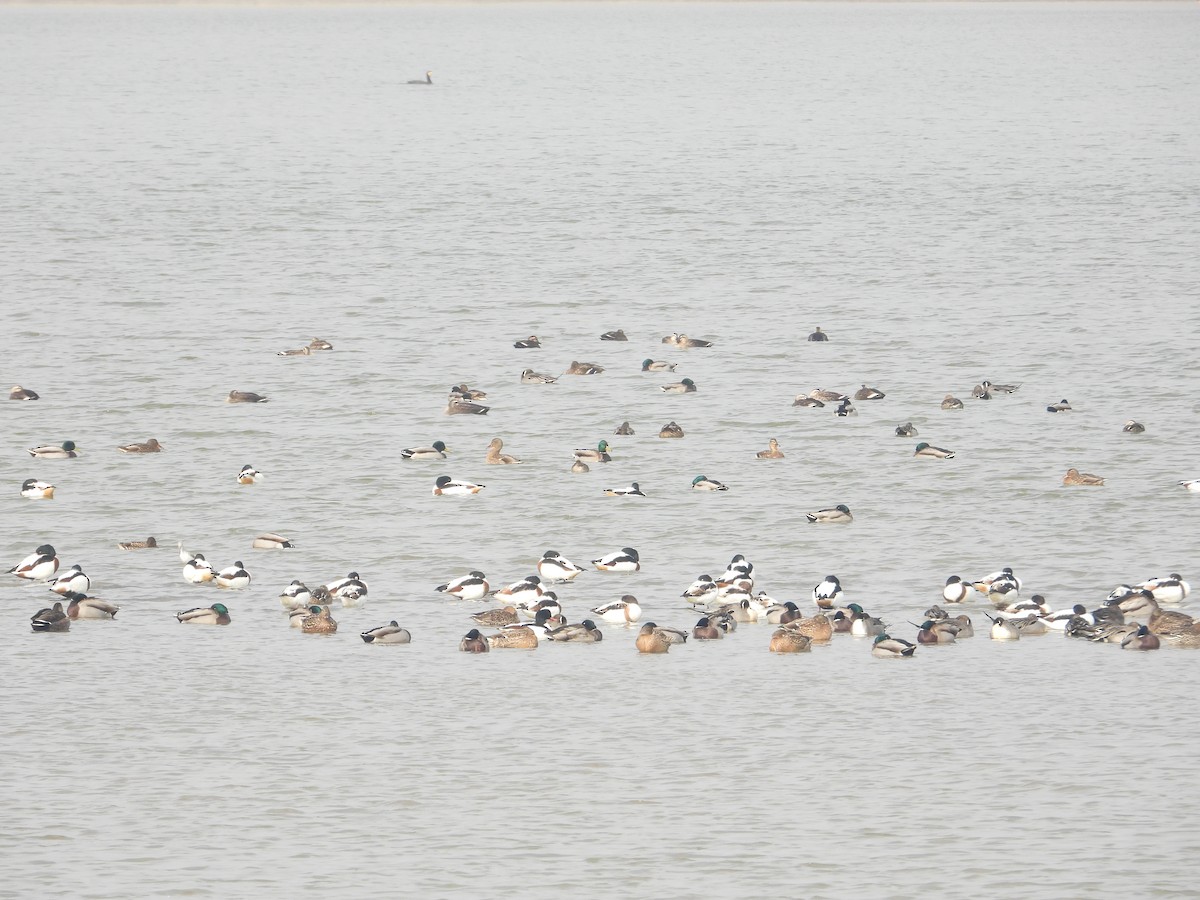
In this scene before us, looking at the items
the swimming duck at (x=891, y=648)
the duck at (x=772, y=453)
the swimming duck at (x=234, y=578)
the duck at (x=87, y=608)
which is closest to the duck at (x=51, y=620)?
the duck at (x=87, y=608)

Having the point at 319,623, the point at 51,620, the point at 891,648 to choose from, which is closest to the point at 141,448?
the point at 51,620

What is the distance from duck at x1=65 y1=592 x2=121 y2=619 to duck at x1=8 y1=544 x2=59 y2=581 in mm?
2004

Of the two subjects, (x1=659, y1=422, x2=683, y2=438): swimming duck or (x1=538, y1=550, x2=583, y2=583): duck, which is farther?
(x1=659, y1=422, x2=683, y2=438): swimming duck

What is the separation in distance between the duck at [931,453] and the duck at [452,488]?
26.5 feet

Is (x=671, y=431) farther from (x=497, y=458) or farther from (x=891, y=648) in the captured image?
(x=891, y=648)

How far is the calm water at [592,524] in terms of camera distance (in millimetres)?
18828

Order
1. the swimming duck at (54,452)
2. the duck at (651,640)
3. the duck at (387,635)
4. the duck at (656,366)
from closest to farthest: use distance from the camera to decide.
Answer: the duck at (651,640)
the duck at (387,635)
the swimming duck at (54,452)
the duck at (656,366)

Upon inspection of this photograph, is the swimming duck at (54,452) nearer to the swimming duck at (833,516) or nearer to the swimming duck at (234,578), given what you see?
the swimming duck at (234,578)

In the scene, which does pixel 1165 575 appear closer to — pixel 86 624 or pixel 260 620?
pixel 260 620

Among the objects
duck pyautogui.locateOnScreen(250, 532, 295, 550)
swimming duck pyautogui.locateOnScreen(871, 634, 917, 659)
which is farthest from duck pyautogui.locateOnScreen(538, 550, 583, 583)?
swimming duck pyautogui.locateOnScreen(871, 634, 917, 659)

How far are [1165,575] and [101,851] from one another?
15.5 metres

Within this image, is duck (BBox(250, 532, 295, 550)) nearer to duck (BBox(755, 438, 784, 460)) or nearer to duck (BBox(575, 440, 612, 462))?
duck (BBox(575, 440, 612, 462))

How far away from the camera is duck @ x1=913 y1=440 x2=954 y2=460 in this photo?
114ft

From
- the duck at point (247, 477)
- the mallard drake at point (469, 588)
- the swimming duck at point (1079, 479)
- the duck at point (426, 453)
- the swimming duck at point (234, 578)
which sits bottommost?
the mallard drake at point (469, 588)
